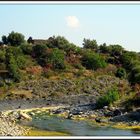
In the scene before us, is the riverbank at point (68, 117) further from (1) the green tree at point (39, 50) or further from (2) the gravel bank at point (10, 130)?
(1) the green tree at point (39, 50)

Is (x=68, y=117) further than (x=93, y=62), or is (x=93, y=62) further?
(x=93, y=62)

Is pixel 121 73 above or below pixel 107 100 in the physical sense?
above

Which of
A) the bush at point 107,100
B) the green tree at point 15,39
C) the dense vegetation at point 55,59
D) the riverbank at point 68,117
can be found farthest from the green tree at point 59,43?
the bush at point 107,100

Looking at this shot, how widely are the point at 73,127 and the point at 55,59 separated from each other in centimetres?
4275

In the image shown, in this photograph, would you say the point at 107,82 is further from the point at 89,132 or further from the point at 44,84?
the point at 89,132

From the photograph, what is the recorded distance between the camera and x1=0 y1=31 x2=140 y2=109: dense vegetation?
75.7 meters

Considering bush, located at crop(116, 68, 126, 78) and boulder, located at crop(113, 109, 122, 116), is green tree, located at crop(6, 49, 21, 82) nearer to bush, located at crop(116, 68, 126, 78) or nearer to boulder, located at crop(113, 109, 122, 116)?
bush, located at crop(116, 68, 126, 78)

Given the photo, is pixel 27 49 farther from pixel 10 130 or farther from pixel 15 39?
pixel 10 130

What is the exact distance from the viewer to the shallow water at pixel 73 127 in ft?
122

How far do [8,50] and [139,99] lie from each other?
36.3m

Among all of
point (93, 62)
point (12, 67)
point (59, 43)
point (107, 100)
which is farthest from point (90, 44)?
point (107, 100)

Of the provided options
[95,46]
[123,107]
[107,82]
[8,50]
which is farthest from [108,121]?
[95,46]

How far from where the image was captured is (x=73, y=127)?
134 ft

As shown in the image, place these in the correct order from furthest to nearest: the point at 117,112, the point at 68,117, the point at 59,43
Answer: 1. the point at 59,43
2. the point at 68,117
3. the point at 117,112
